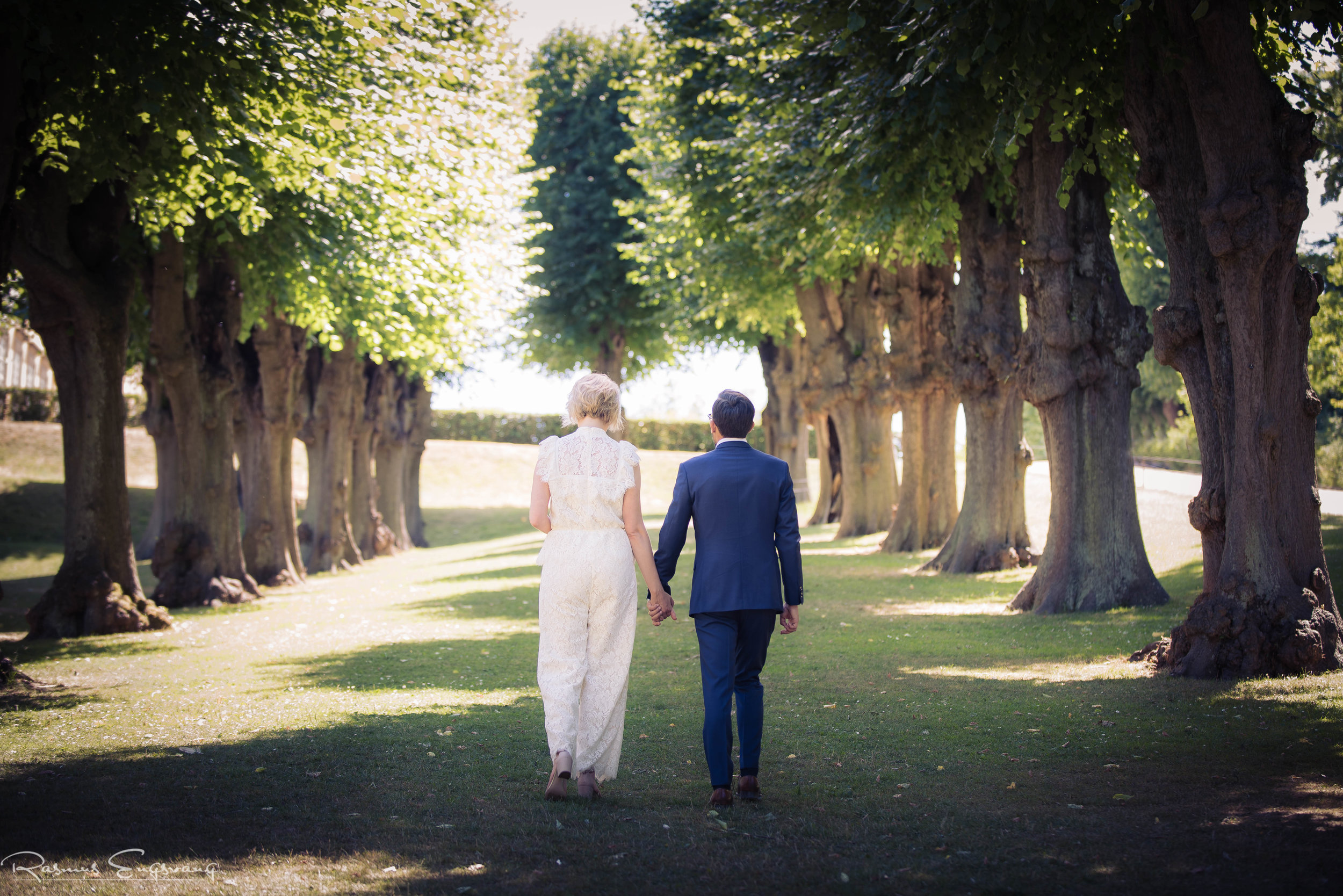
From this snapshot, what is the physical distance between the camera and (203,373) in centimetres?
1709

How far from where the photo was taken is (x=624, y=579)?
5566 millimetres

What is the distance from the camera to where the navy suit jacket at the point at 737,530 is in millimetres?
5426

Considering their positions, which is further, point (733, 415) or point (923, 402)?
point (923, 402)

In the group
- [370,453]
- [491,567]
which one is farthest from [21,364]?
[491,567]

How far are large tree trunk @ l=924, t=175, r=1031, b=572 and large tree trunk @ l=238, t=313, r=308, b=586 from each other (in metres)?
13.1

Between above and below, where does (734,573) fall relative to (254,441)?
below

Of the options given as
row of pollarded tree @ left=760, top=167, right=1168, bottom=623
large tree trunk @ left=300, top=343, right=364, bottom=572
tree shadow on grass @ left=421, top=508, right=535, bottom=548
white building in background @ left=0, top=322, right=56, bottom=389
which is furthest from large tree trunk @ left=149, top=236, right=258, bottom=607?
white building in background @ left=0, top=322, right=56, bottom=389

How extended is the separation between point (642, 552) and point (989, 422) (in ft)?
43.7

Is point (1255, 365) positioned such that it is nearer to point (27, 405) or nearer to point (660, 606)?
point (660, 606)

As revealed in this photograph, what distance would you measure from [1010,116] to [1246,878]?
24.4ft

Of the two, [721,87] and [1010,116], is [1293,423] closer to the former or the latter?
[1010,116]

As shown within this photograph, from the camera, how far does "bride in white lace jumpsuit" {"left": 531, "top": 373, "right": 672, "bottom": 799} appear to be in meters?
5.52

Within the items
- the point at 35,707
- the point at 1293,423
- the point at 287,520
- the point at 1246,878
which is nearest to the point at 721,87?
the point at 287,520

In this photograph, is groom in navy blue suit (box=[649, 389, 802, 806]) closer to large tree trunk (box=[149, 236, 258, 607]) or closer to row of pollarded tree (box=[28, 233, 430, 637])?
row of pollarded tree (box=[28, 233, 430, 637])
